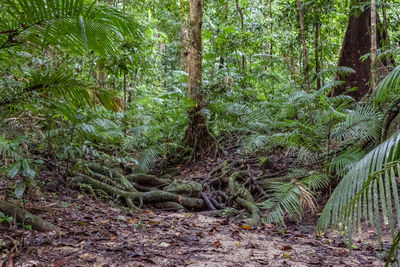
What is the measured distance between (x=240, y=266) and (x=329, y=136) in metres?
2.56

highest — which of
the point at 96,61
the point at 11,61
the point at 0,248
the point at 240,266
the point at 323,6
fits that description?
the point at 323,6

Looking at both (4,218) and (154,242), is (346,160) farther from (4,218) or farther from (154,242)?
(4,218)

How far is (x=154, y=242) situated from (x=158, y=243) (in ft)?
0.13

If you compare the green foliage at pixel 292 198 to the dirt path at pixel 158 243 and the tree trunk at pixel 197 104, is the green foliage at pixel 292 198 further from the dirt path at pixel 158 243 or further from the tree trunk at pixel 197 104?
the tree trunk at pixel 197 104

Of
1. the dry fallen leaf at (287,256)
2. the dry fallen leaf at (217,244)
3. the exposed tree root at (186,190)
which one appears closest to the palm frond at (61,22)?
the dry fallen leaf at (217,244)

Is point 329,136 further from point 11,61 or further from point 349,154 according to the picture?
point 11,61

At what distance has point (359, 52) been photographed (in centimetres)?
704

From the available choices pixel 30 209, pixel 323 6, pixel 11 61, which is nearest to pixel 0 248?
pixel 30 209

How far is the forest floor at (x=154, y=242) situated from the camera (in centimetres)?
205

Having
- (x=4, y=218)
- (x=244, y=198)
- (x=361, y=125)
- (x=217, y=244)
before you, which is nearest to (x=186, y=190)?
(x=244, y=198)

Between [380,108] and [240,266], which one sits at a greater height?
[380,108]

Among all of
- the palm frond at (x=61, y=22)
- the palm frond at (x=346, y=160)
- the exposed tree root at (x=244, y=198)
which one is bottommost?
the exposed tree root at (x=244, y=198)

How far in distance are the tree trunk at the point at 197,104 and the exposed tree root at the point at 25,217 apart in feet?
15.2

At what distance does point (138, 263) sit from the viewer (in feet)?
6.78
